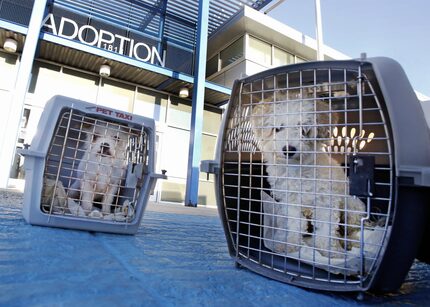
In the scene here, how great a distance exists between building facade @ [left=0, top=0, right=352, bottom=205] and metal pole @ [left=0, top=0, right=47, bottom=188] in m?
0.02

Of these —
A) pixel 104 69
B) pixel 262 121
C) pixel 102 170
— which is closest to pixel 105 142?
pixel 102 170

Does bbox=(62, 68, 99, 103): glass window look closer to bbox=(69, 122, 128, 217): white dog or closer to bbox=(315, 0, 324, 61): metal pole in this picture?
bbox=(69, 122, 128, 217): white dog

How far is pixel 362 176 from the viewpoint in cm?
61

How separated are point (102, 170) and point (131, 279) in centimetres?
89

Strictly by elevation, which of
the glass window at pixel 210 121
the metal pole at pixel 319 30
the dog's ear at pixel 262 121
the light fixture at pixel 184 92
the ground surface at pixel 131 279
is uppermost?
the metal pole at pixel 319 30

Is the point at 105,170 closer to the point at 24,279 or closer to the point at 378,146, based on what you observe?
the point at 24,279

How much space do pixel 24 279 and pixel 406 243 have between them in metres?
0.77

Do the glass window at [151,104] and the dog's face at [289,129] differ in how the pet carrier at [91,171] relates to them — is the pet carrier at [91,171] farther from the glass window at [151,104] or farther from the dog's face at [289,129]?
the glass window at [151,104]

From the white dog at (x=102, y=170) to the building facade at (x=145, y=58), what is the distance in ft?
10.5

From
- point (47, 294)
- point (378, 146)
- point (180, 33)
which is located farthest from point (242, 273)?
point (180, 33)

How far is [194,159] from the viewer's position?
16.4ft

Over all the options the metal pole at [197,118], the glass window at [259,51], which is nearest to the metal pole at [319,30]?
the glass window at [259,51]

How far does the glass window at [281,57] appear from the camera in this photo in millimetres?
6773

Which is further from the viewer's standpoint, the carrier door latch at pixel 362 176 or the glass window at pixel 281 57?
the glass window at pixel 281 57
